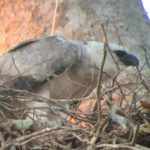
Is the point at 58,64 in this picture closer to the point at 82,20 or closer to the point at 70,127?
the point at 70,127

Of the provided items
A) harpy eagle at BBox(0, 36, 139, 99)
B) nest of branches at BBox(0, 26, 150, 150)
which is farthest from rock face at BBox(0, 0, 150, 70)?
nest of branches at BBox(0, 26, 150, 150)

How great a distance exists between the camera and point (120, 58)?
155 inches

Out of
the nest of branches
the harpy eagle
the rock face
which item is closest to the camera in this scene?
the nest of branches

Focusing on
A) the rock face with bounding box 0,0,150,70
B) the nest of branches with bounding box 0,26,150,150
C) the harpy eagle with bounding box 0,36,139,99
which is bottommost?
the nest of branches with bounding box 0,26,150,150

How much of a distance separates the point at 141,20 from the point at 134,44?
0.34 m

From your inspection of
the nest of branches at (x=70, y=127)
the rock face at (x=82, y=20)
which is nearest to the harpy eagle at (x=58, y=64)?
the nest of branches at (x=70, y=127)

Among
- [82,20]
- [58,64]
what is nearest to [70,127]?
[58,64]

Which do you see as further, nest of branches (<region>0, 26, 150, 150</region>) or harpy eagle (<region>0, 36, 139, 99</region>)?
harpy eagle (<region>0, 36, 139, 99</region>)

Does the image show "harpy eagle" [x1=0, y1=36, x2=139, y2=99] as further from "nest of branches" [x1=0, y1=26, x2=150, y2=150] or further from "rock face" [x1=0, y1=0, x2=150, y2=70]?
"rock face" [x1=0, y1=0, x2=150, y2=70]

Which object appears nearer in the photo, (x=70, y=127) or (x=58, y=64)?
(x=70, y=127)

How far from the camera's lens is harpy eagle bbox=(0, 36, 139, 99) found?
369 cm

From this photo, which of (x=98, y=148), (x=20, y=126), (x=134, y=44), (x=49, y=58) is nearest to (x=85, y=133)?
(x=98, y=148)

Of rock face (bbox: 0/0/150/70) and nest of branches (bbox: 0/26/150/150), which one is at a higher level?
rock face (bbox: 0/0/150/70)

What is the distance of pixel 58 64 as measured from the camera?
3.73 metres
